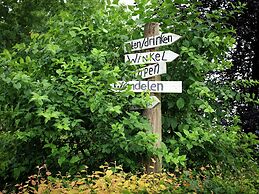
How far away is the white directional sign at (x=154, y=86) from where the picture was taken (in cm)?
502

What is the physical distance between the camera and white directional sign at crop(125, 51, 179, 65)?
5160 mm

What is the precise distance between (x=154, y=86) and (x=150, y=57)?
325 millimetres

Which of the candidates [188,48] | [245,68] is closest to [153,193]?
[188,48]

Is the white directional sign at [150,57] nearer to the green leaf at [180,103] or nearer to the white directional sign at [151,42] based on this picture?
the white directional sign at [151,42]

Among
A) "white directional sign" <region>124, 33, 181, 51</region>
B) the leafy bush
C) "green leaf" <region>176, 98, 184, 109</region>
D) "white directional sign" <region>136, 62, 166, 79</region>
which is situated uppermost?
"white directional sign" <region>124, 33, 181, 51</region>

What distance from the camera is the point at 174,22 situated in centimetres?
548

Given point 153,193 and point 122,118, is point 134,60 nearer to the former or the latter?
point 122,118

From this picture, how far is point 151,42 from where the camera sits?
5.31 meters

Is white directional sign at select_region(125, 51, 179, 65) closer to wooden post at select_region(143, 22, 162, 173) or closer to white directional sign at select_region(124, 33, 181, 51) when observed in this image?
white directional sign at select_region(124, 33, 181, 51)

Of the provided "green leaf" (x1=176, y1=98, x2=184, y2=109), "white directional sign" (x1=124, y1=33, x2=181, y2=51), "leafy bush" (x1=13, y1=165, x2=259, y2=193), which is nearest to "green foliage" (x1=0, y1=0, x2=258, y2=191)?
"green leaf" (x1=176, y1=98, x2=184, y2=109)

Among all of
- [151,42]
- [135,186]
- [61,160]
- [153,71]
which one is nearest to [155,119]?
[153,71]

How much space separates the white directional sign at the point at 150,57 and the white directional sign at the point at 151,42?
0.09 m

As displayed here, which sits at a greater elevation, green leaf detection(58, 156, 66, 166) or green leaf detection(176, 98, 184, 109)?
green leaf detection(176, 98, 184, 109)

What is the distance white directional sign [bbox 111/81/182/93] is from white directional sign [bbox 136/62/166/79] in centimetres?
11
